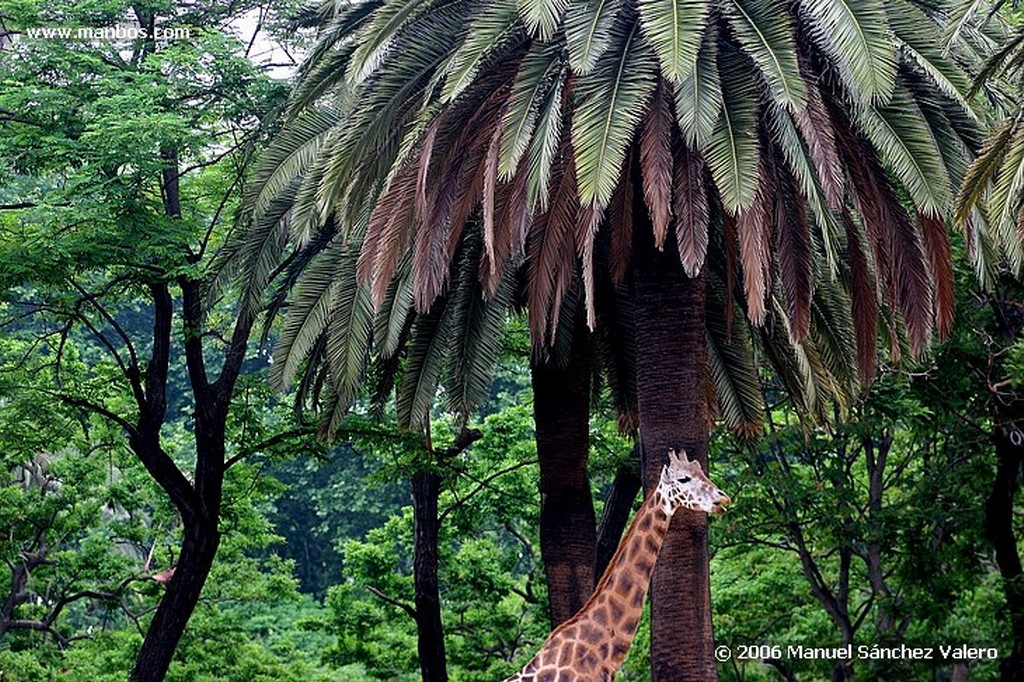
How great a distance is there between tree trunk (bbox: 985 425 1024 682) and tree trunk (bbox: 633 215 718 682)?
660 centimetres

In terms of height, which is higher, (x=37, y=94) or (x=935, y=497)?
(x=37, y=94)

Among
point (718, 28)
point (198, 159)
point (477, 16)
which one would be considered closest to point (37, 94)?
point (198, 159)

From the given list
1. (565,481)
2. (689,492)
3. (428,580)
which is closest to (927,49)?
(689,492)

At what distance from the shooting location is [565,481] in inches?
648

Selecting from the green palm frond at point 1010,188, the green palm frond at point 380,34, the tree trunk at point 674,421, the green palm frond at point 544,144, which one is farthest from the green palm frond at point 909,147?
the green palm frond at point 380,34

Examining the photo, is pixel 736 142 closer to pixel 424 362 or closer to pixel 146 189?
pixel 424 362

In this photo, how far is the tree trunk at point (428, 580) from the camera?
2197cm

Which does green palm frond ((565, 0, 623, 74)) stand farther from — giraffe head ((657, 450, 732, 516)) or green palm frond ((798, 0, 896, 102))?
giraffe head ((657, 450, 732, 516))

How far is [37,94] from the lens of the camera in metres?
17.5

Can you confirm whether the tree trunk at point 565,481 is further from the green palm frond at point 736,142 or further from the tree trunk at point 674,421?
the green palm frond at point 736,142

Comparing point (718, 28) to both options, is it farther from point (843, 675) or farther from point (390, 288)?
point (843, 675)

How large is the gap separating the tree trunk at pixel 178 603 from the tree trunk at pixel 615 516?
5.90 m

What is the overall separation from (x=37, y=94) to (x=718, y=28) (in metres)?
9.22

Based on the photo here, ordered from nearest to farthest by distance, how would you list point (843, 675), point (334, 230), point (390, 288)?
point (390, 288) < point (334, 230) < point (843, 675)
